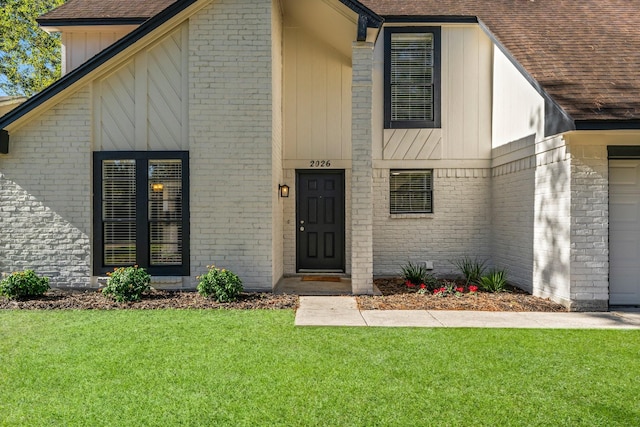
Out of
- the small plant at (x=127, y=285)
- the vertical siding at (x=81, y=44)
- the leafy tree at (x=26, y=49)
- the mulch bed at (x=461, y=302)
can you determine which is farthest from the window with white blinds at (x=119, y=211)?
the leafy tree at (x=26, y=49)

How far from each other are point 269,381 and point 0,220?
694 centimetres

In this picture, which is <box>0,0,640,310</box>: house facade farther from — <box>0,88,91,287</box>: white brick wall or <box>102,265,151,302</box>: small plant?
<box>102,265,151,302</box>: small plant

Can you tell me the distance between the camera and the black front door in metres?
10.2

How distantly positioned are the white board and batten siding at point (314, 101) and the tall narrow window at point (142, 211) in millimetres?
2875

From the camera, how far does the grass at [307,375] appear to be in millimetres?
3406

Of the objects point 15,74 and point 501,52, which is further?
point 15,74

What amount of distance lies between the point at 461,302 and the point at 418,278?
1763mm

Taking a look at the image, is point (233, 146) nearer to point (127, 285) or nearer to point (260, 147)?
point (260, 147)

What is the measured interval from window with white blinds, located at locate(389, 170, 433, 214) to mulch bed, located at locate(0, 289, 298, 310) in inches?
152

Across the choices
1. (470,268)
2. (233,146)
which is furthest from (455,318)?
(233,146)

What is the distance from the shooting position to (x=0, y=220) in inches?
318

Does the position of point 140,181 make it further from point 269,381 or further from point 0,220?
point 269,381

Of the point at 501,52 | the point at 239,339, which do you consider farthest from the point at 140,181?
the point at 501,52

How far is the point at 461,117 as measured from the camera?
33.4 ft
